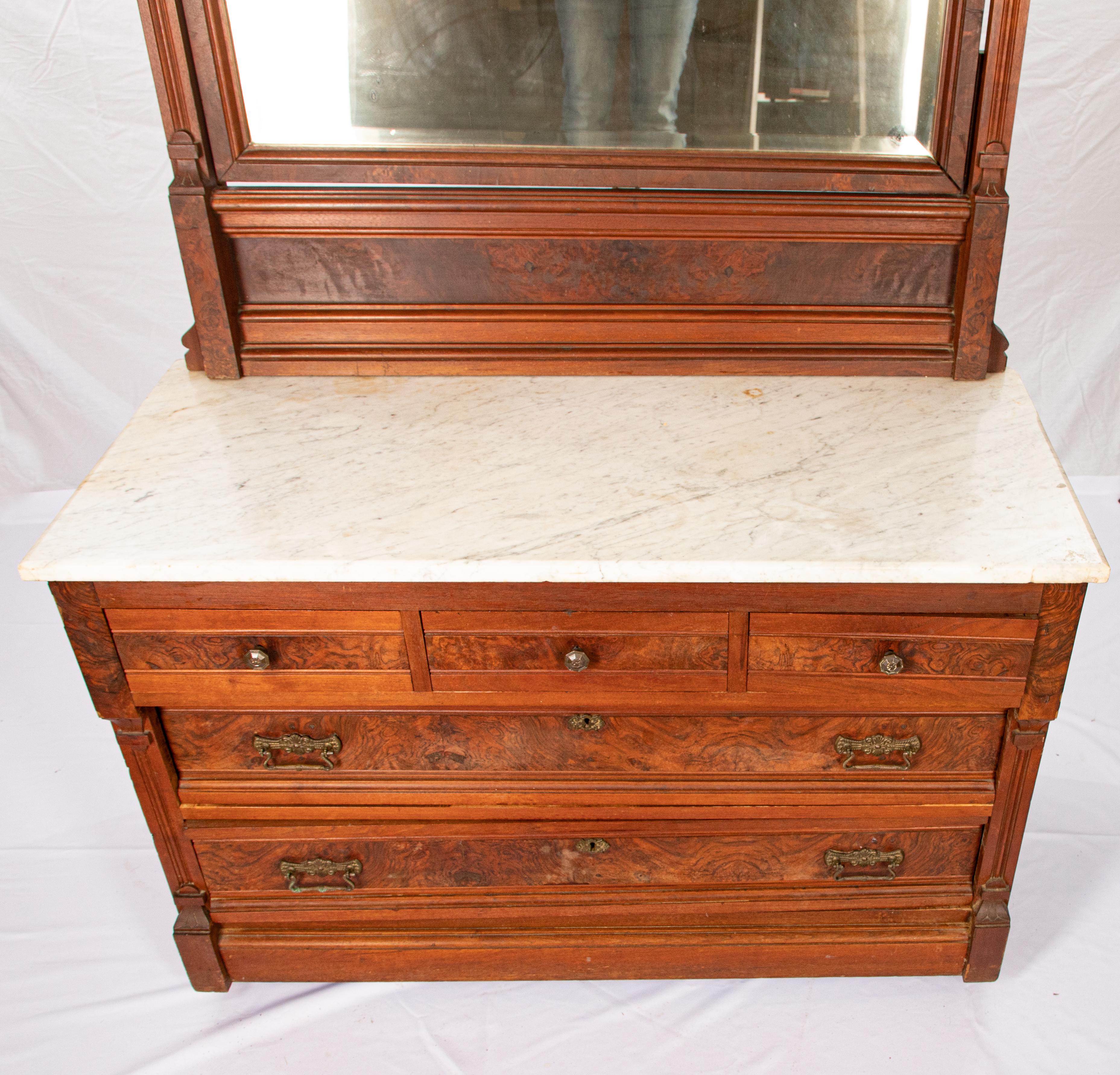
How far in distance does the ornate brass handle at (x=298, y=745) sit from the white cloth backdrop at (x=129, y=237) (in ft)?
5.09

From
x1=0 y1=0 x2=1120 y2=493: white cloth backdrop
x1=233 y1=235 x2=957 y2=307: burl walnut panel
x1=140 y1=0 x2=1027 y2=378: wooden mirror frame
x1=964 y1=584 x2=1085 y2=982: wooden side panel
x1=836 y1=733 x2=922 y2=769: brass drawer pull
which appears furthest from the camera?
x1=0 y1=0 x2=1120 y2=493: white cloth backdrop

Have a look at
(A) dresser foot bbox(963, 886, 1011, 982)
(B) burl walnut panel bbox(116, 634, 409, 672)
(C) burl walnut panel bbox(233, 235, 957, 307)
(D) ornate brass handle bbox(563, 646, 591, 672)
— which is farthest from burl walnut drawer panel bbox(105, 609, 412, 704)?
(A) dresser foot bbox(963, 886, 1011, 982)

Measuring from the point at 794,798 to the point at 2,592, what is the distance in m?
2.37

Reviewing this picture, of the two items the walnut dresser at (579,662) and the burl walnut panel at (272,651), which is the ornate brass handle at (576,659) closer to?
the walnut dresser at (579,662)

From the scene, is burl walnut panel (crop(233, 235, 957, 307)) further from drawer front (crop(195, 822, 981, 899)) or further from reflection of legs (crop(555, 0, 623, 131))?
drawer front (crop(195, 822, 981, 899))

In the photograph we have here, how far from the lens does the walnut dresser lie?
1582 millimetres

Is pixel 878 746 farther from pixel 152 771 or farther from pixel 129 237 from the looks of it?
pixel 129 237

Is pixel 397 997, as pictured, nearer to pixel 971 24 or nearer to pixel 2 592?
pixel 2 592

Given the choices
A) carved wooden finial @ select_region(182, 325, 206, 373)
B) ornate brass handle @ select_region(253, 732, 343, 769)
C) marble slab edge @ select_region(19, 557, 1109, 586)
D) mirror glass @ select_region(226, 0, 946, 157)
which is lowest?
ornate brass handle @ select_region(253, 732, 343, 769)

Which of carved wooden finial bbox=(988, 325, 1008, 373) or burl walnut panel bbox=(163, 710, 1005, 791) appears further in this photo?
carved wooden finial bbox=(988, 325, 1008, 373)

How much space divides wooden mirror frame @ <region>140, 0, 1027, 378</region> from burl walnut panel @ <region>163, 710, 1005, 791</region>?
2.25 ft

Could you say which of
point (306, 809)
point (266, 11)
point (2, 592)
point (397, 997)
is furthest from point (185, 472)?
Answer: point (2, 592)

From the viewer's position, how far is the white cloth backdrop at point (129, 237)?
257cm

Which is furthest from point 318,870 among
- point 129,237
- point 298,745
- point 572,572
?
point 129,237
